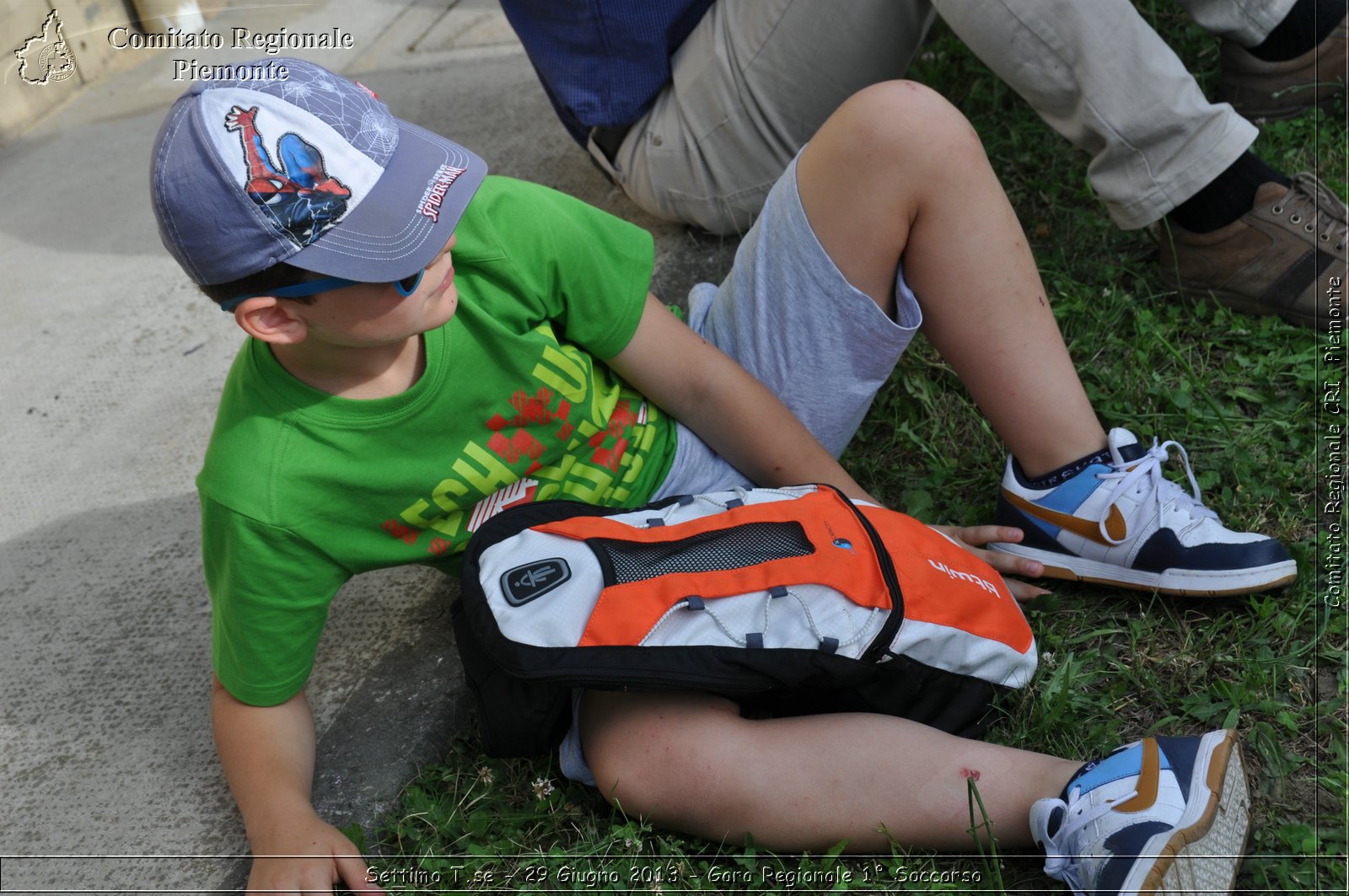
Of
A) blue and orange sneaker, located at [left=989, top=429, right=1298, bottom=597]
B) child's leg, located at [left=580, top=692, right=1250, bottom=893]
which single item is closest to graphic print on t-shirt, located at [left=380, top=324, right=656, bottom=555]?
child's leg, located at [left=580, top=692, right=1250, bottom=893]

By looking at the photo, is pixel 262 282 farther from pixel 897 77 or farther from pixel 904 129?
pixel 897 77

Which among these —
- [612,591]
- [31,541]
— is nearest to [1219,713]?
[612,591]

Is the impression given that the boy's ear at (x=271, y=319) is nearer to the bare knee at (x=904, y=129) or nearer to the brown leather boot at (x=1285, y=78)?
the bare knee at (x=904, y=129)

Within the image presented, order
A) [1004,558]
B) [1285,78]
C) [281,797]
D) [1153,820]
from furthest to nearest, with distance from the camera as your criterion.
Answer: [1285,78] < [1004,558] < [281,797] < [1153,820]

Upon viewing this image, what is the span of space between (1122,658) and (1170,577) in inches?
5.6

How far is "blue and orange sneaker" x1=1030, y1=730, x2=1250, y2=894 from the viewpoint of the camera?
1.28m

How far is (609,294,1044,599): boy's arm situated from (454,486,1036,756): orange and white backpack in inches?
6.1

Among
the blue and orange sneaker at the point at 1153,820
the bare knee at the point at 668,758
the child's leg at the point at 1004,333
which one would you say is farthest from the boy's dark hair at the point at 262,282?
the blue and orange sneaker at the point at 1153,820

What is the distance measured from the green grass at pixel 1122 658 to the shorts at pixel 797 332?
1.05 ft

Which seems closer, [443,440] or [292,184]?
[292,184]

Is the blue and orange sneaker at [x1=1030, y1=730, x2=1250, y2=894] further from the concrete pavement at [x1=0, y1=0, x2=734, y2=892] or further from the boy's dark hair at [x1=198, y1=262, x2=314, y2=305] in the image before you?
the boy's dark hair at [x1=198, y1=262, x2=314, y2=305]

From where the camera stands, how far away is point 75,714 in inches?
72.9

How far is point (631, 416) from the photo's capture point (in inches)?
71.1

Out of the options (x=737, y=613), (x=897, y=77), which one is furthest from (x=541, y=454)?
(x=897, y=77)
